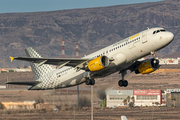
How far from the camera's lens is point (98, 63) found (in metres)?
49.2

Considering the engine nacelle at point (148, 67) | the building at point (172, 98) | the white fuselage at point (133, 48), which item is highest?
the white fuselage at point (133, 48)

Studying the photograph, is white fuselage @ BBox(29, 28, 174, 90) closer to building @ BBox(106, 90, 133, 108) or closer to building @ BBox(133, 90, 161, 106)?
building @ BBox(106, 90, 133, 108)

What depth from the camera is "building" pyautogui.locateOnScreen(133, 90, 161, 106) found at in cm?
13200

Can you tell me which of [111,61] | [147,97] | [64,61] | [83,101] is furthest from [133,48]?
[147,97]

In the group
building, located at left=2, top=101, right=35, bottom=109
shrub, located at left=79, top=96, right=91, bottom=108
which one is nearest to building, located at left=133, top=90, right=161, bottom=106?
building, located at left=2, top=101, right=35, bottom=109

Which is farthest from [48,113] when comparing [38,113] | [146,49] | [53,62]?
[146,49]

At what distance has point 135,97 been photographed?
442 ft

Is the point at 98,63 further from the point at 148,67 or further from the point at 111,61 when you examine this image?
the point at 148,67

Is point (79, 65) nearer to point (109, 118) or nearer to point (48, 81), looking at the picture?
point (48, 81)

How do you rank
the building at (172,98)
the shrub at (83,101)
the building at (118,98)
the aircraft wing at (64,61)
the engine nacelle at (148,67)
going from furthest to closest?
the building at (172,98) → the building at (118,98) → the shrub at (83,101) → the engine nacelle at (148,67) → the aircraft wing at (64,61)

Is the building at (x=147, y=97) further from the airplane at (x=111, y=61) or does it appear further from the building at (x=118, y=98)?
the airplane at (x=111, y=61)

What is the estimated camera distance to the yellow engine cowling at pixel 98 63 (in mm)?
49031

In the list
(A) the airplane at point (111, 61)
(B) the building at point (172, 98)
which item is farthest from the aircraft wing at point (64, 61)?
(B) the building at point (172, 98)

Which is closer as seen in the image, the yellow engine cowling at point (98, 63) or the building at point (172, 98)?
the yellow engine cowling at point (98, 63)
